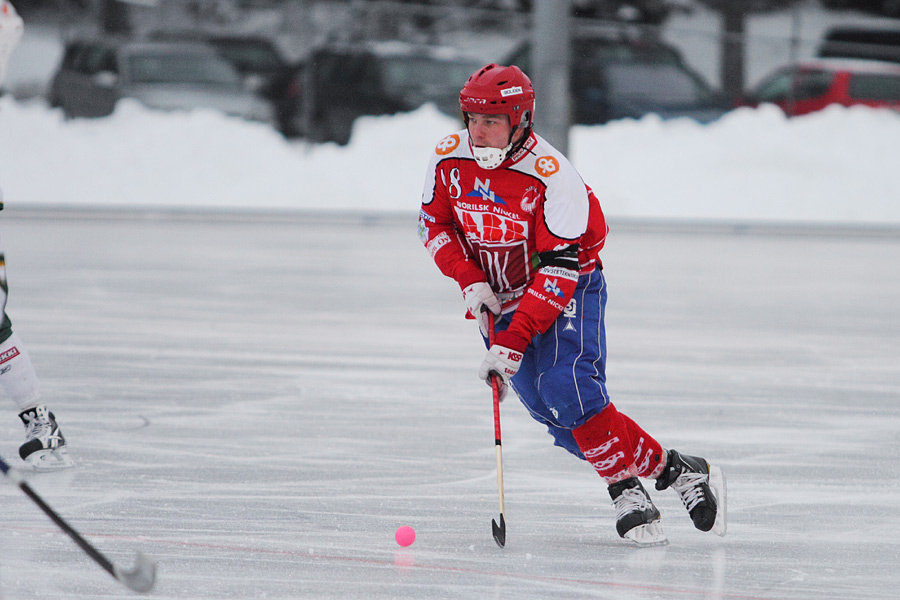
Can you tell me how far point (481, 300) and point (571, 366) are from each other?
14.2 inches

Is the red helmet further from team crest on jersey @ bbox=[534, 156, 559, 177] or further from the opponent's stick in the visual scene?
the opponent's stick

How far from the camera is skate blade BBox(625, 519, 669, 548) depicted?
3.78m

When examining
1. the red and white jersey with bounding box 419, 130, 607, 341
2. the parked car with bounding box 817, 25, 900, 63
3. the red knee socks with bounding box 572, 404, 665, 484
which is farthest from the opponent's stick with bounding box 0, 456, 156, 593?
the parked car with bounding box 817, 25, 900, 63

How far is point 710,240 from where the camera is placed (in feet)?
48.2

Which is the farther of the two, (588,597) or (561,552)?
(561,552)

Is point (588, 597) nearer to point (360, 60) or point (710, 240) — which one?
point (710, 240)

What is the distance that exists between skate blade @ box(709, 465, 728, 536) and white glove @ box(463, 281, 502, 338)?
852mm

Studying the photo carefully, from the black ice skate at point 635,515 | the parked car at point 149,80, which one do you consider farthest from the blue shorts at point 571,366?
the parked car at point 149,80

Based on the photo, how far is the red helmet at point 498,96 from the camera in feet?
11.9

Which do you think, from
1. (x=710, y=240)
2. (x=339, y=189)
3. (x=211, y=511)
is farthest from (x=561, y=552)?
(x=339, y=189)

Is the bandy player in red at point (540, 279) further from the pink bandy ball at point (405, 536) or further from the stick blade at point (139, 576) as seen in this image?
the stick blade at point (139, 576)

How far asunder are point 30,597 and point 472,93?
1.82 metres

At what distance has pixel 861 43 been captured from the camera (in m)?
20.2

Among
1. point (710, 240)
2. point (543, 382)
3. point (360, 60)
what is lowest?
point (710, 240)
